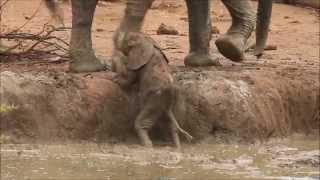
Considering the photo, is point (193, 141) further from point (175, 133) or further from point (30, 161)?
point (30, 161)

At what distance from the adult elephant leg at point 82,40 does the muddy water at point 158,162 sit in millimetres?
806

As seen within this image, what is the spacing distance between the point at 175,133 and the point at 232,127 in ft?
1.59

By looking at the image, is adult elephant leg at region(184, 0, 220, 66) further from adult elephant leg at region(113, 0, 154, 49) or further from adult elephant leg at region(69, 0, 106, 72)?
adult elephant leg at region(113, 0, 154, 49)

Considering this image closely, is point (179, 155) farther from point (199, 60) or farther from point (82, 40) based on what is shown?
point (199, 60)

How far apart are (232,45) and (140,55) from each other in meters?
0.94

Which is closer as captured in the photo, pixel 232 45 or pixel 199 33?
pixel 232 45

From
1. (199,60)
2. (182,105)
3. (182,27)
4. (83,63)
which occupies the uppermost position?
(83,63)

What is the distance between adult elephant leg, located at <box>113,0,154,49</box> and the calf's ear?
0.36 feet

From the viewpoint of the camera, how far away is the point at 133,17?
6.77m

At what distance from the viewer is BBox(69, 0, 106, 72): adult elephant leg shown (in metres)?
7.20

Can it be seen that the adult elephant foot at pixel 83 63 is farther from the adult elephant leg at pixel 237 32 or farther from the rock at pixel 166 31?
the rock at pixel 166 31

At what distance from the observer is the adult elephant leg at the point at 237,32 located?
7.62 m

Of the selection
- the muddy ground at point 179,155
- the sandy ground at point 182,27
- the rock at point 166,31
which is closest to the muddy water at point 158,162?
the muddy ground at point 179,155

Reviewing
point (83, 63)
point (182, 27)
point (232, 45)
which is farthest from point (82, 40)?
point (182, 27)
